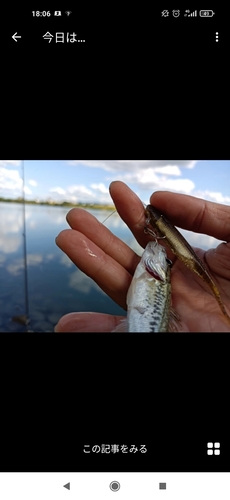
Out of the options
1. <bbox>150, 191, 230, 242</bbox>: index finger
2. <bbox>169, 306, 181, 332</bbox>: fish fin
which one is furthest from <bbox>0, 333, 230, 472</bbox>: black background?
<bbox>150, 191, 230, 242</bbox>: index finger

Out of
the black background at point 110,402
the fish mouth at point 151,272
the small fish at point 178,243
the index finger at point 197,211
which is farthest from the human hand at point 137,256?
the black background at point 110,402
